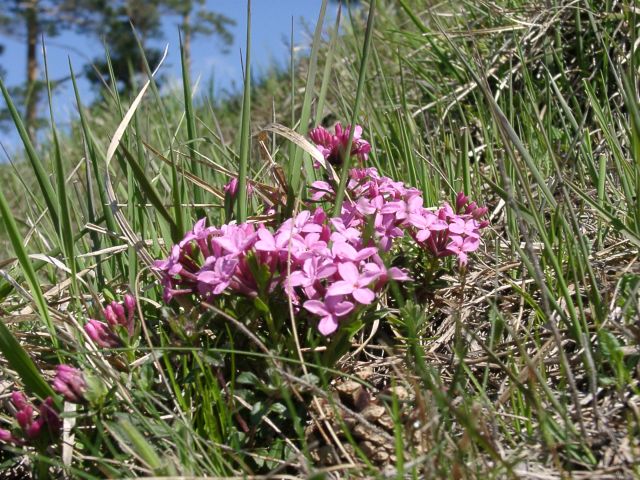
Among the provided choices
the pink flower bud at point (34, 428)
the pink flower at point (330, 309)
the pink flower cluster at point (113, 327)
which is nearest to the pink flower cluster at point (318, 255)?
the pink flower at point (330, 309)

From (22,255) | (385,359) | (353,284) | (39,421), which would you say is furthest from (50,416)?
(385,359)

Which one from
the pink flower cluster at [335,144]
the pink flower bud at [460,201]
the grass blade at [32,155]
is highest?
the grass blade at [32,155]

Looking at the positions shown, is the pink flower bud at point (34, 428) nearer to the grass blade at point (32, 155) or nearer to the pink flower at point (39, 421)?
the pink flower at point (39, 421)

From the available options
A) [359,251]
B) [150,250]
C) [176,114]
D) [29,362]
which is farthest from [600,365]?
[176,114]

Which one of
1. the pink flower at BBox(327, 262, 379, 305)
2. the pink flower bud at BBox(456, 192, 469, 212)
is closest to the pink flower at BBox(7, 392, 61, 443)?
the pink flower at BBox(327, 262, 379, 305)

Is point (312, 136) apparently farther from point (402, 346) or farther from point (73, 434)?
point (73, 434)

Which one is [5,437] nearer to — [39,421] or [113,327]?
[39,421]
